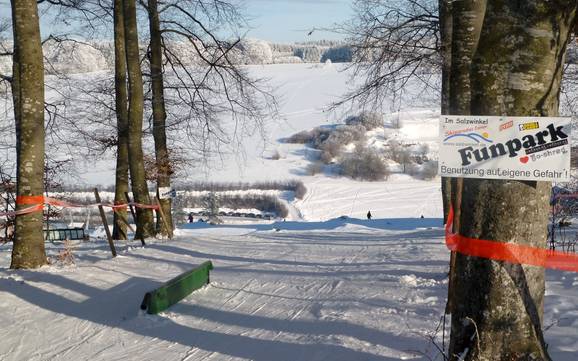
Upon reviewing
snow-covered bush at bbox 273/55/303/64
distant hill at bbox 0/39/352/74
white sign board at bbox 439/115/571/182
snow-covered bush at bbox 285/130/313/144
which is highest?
snow-covered bush at bbox 273/55/303/64

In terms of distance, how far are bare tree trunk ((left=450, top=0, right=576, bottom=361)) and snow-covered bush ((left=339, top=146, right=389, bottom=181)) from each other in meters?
62.7

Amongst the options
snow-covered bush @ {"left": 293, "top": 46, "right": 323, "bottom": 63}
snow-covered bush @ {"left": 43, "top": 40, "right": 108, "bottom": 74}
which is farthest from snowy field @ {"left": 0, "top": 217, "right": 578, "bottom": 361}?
snow-covered bush @ {"left": 293, "top": 46, "right": 323, "bottom": 63}

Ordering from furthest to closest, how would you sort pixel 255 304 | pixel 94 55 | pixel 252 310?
pixel 94 55 → pixel 255 304 → pixel 252 310

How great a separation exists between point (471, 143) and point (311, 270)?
6.27 meters

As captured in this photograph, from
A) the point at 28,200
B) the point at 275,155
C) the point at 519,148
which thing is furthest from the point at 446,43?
the point at 275,155

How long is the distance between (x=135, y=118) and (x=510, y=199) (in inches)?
480

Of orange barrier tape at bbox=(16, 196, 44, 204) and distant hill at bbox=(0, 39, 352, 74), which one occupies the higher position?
distant hill at bbox=(0, 39, 352, 74)

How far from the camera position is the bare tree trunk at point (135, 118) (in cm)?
1436

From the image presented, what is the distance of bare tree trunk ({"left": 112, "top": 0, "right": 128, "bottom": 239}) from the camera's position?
55.5 ft

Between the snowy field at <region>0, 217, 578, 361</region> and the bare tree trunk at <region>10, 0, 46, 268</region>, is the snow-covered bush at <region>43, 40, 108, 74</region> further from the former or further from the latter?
the snowy field at <region>0, 217, 578, 361</region>

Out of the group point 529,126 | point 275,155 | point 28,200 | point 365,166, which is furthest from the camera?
point 275,155

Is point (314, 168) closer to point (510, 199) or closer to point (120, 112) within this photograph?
point (120, 112)

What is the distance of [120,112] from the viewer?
57.0ft

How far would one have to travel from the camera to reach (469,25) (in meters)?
6.97
